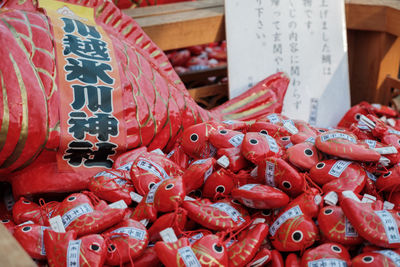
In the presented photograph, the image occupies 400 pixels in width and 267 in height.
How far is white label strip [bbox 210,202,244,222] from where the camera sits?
3.24ft

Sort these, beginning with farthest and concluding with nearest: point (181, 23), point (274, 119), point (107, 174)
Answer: point (181, 23) → point (274, 119) → point (107, 174)

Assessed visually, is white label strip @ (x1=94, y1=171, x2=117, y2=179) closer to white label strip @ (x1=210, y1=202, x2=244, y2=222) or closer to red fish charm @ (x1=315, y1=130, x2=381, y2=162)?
white label strip @ (x1=210, y1=202, x2=244, y2=222)

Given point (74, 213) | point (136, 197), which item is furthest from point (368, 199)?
point (74, 213)

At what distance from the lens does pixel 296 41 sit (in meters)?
1.86

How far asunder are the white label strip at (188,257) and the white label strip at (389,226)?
13.9 inches

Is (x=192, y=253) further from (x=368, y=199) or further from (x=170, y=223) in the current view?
(x=368, y=199)

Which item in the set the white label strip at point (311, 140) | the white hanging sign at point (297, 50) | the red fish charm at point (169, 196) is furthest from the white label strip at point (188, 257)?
the white hanging sign at point (297, 50)

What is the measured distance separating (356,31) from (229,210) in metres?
1.35

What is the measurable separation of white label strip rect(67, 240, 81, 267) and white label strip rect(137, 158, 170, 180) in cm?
29

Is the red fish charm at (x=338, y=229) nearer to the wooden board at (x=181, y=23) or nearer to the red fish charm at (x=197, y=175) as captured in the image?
the red fish charm at (x=197, y=175)

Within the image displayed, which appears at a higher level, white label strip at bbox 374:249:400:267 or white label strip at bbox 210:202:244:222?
white label strip at bbox 210:202:244:222

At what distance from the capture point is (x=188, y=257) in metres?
0.86

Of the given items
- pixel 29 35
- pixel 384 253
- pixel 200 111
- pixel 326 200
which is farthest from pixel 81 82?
pixel 384 253

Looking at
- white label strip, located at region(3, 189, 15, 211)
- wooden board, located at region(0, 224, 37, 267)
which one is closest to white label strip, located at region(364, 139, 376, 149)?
wooden board, located at region(0, 224, 37, 267)
